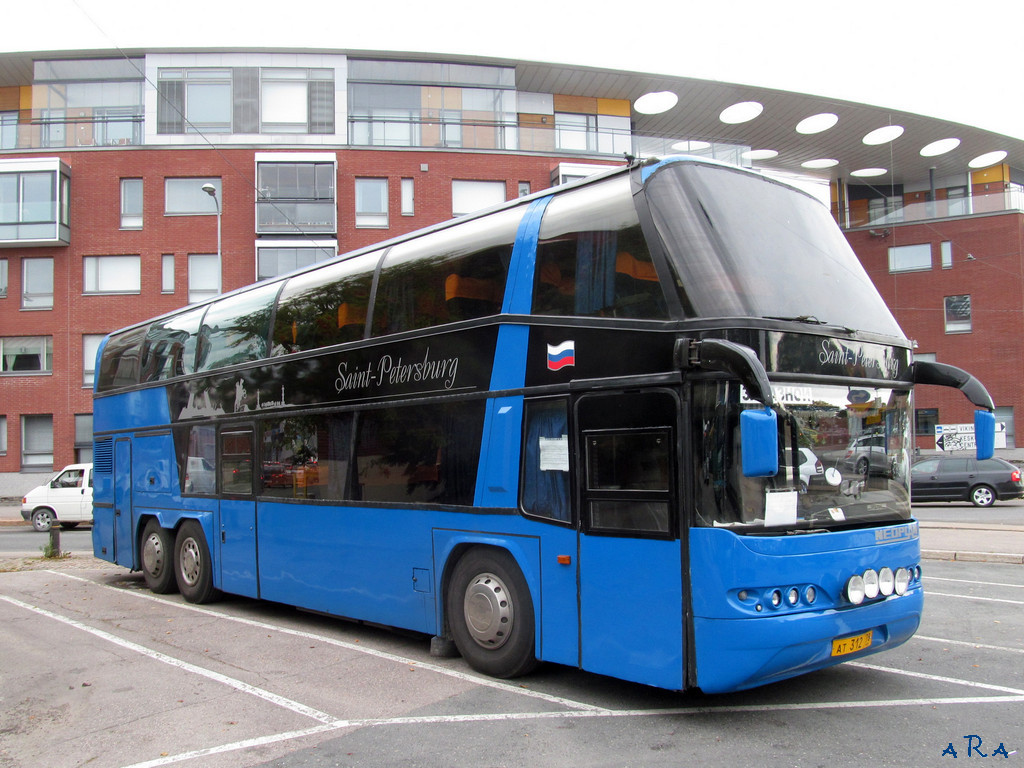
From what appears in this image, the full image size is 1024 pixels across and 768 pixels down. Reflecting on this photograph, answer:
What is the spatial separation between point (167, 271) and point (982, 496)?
3036 cm

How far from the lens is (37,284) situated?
117 ft

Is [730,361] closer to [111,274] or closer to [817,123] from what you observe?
[817,123]

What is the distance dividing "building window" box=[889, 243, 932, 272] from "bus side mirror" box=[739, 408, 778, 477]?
40913mm

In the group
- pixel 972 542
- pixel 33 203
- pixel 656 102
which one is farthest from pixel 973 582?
pixel 33 203

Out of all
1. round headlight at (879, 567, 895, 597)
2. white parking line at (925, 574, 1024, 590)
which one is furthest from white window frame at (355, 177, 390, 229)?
round headlight at (879, 567, 895, 597)

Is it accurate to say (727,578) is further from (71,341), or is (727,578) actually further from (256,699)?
(71,341)

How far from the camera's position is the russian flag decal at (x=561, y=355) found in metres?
6.37

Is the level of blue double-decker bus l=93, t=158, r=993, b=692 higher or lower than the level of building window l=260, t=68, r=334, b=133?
lower

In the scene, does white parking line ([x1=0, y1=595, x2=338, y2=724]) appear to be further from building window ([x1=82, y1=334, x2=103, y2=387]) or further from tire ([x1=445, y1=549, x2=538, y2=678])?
building window ([x1=82, y1=334, x2=103, y2=387])

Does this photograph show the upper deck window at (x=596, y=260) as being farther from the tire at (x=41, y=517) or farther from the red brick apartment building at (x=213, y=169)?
the red brick apartment building at (x=213, y=169)

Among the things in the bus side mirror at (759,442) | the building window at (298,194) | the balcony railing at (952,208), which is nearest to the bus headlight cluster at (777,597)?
the bus side mirror at (759,442)

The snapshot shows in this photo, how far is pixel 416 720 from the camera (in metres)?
5.91

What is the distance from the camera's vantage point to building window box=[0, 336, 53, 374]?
3538 centimetres

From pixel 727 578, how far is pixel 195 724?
376 centimetres
